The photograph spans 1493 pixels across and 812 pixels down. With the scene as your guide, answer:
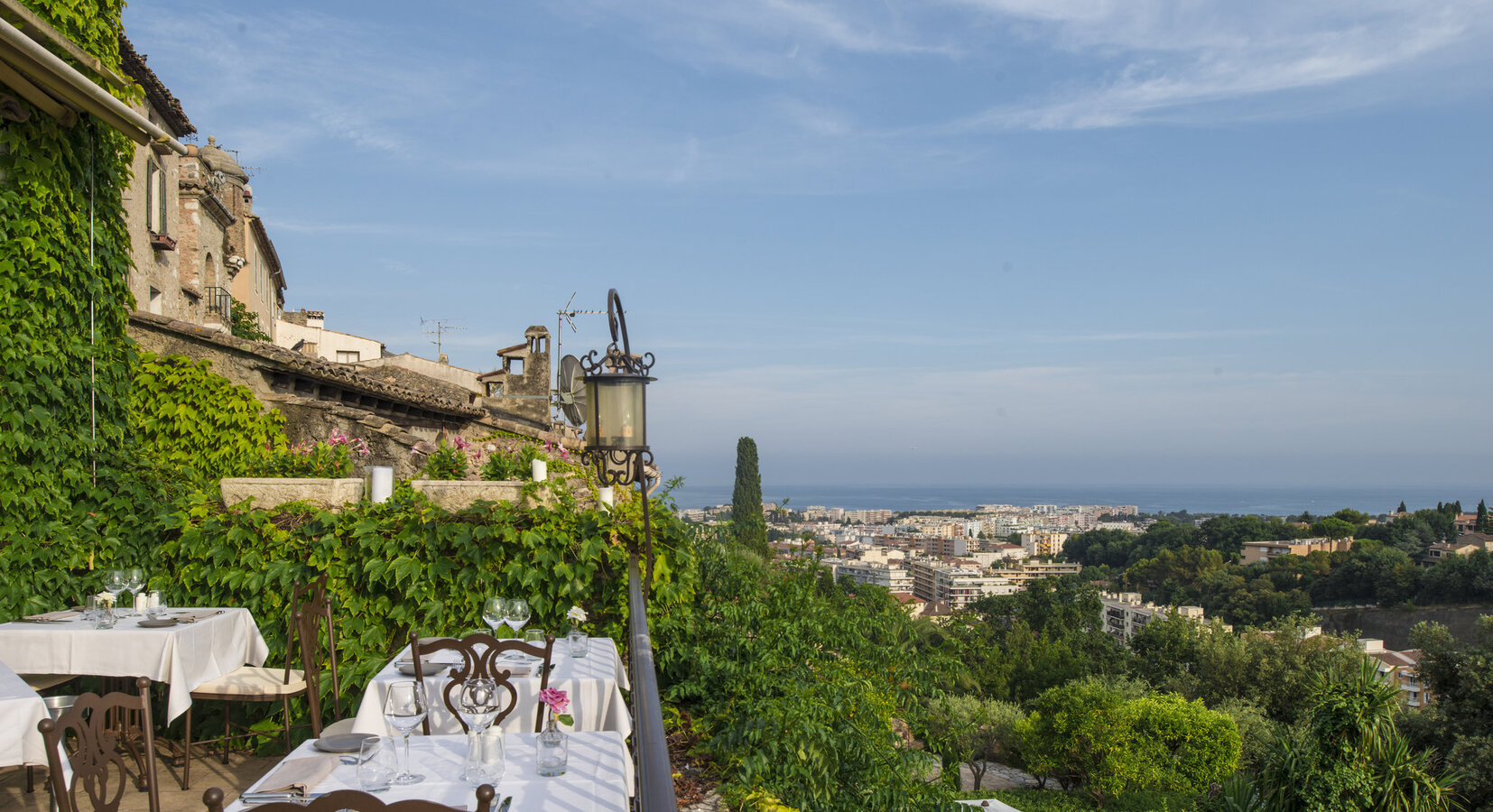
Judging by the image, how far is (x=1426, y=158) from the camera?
39.5 metres

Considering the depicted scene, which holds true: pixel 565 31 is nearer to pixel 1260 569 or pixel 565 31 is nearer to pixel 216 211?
pixel 216 211

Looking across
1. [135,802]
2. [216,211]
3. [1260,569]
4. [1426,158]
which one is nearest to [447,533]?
[135,802]

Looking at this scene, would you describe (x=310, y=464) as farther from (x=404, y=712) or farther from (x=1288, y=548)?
(x=1288, y=548)

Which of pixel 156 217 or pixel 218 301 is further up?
pixel 156 217

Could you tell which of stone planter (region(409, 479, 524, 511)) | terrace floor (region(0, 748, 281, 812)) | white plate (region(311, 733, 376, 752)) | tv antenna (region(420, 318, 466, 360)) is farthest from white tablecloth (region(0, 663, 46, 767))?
tv antenna (region(420, 318, 466, 360))

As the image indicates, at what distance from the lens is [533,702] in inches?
136

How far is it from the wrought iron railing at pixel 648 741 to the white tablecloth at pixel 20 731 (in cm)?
187

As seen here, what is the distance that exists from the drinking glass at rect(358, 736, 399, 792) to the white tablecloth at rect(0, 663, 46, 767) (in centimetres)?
140

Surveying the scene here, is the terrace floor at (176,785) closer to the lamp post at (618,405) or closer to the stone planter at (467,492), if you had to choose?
the stone planter at (467,492)

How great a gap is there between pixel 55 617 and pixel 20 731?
1.95 m

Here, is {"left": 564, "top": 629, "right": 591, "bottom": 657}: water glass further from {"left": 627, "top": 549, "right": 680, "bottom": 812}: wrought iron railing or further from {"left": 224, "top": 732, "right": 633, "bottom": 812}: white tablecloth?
{"left": 224, "top": 732, "right": 633, "bottom": 812}: white tablecloth

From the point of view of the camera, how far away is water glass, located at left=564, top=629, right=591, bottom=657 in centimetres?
393

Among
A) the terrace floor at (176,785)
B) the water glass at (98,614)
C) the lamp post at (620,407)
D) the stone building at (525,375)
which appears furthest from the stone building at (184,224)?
the lamp post at (620,407)

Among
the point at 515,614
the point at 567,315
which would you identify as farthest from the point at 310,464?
the point at 567,315
